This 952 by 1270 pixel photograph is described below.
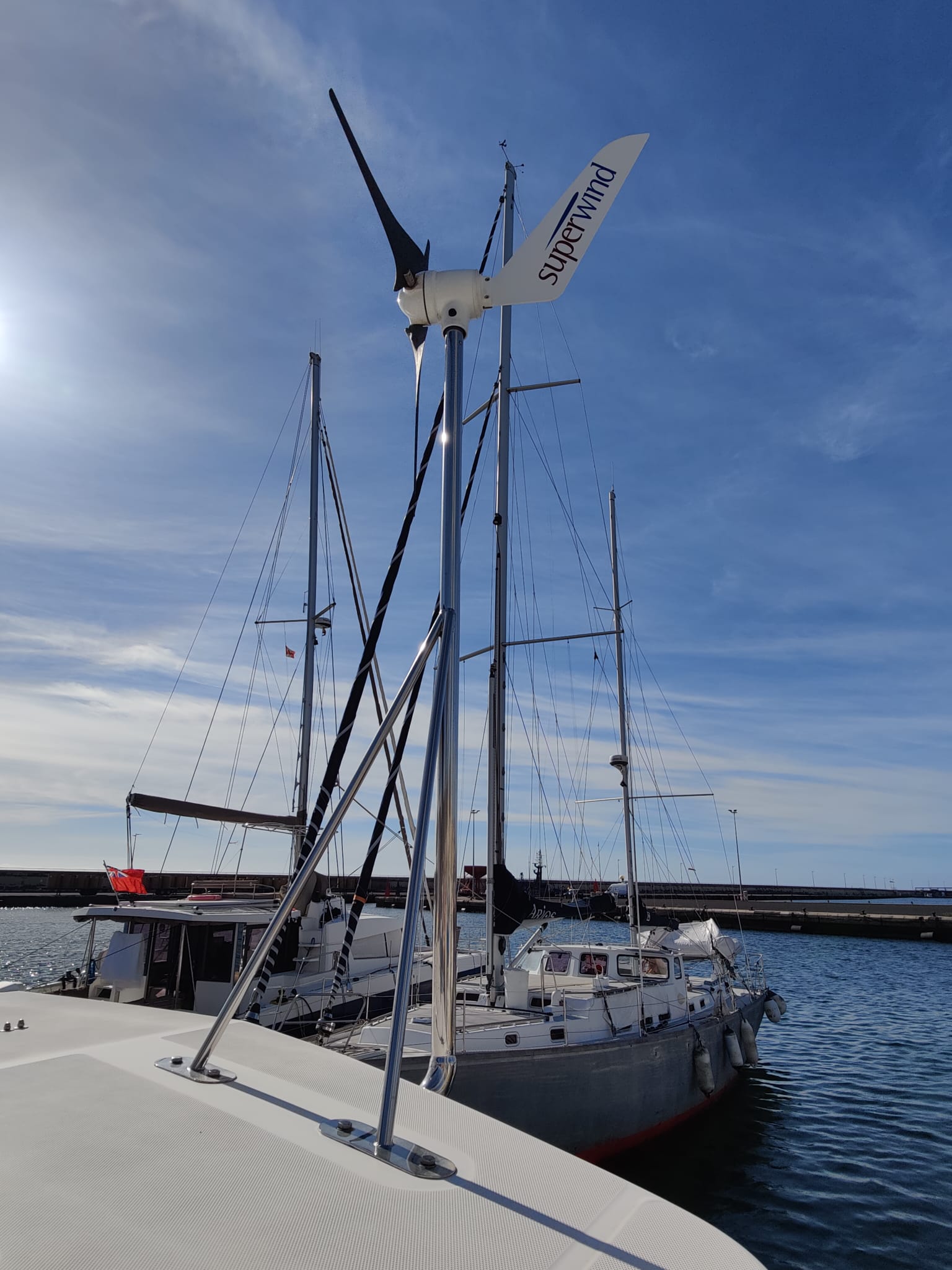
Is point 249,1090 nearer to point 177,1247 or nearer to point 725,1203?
point 177,1247

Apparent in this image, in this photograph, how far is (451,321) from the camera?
4465 mm

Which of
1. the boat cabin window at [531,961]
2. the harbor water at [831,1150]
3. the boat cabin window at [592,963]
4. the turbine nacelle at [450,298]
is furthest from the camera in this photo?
the boat cabin window at [531,961]

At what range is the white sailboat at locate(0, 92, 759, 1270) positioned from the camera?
2119 millimetres

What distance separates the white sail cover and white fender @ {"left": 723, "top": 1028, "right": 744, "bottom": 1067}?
2077 millimetres

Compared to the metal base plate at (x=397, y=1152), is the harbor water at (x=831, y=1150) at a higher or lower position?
lower

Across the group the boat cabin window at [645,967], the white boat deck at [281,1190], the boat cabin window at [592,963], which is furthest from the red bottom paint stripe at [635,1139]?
the white boat deck at [281,1190]

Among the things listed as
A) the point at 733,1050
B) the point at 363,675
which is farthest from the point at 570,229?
the point at 733,1050

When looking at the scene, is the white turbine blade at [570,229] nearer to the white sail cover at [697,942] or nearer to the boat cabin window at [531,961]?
the boat cabin window at [531,961]

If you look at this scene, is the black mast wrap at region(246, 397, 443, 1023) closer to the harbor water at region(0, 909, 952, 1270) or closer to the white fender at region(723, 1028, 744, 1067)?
the harbor water at region(0, 909, 952, 1270)

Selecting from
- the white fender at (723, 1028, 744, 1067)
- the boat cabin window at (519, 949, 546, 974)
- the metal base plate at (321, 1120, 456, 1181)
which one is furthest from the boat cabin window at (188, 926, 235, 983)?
the metal base plate at (321, 1120, 456, 1181)

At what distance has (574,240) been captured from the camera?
4273 mm

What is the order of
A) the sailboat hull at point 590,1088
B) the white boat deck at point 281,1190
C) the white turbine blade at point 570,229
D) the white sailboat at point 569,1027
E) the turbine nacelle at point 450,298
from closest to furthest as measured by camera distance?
1. the white boat deck at point 281,1190
2. the white turbine blade at point 570,229
3. the turbine nacelle at point 450,298
4. the sailboat hull at point 590,1088
5. the white sailboat at point 569,1027

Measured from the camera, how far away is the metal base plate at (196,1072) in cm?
335

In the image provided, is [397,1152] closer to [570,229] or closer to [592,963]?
[570,229]
